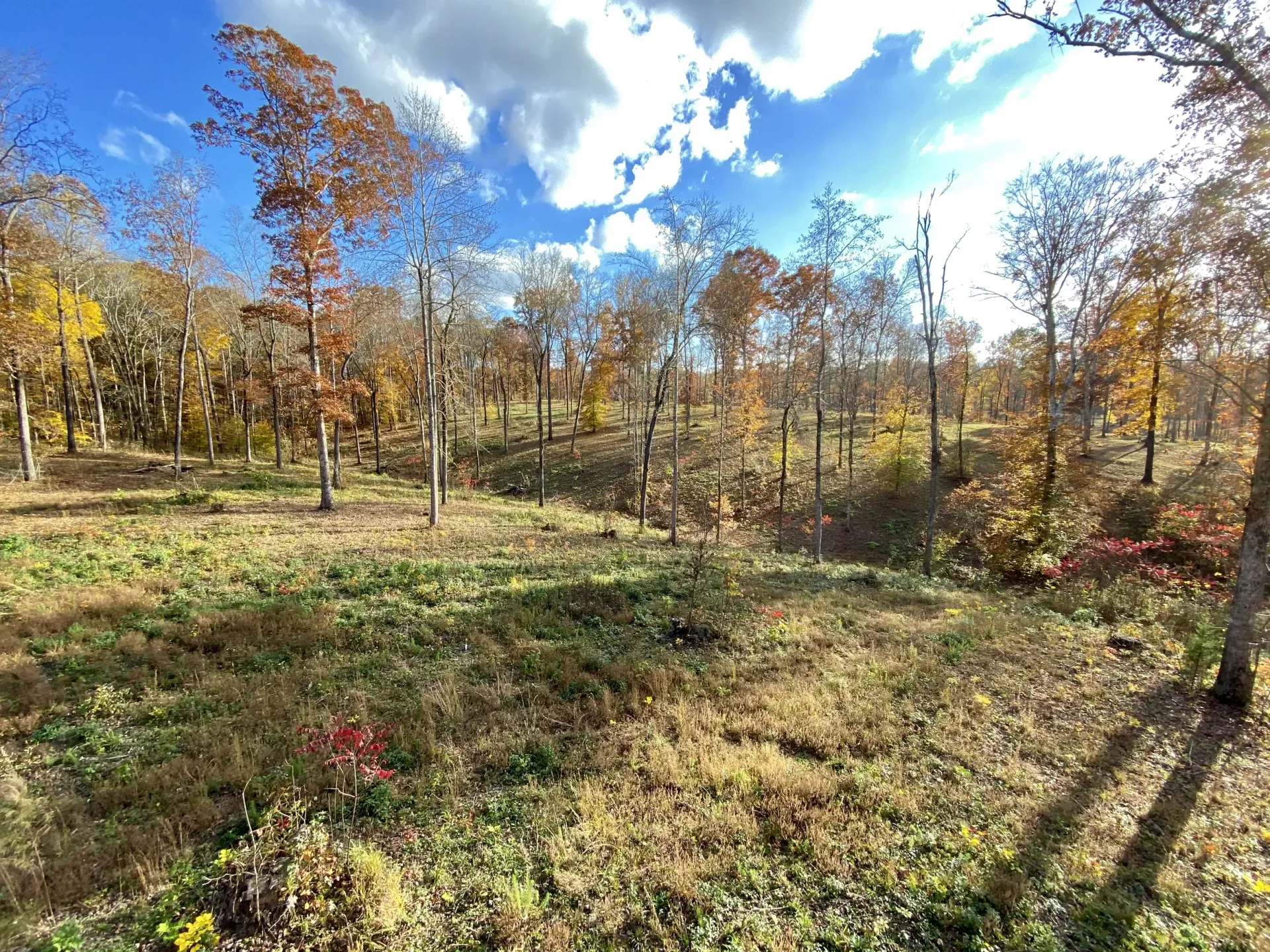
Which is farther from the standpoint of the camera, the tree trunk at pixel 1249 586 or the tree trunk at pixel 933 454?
the tree trunk at pixel 933 454

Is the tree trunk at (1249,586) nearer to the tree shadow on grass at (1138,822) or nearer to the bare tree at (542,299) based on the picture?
the tree shadow on grass at (1138,822)

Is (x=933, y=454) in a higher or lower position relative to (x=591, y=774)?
higher

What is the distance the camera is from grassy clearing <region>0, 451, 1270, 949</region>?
3.37 metres

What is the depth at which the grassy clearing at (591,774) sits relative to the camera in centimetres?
337

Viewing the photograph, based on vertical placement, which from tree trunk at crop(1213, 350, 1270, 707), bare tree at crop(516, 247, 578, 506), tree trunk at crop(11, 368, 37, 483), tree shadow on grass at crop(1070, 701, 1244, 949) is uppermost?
bare tree at crop(516, 247, 578, 506)

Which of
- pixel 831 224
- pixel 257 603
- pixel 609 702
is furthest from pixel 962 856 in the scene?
pixel 831 224

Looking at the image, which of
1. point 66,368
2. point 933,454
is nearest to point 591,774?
point 933,454

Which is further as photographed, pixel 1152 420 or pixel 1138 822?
pixel 1152 420

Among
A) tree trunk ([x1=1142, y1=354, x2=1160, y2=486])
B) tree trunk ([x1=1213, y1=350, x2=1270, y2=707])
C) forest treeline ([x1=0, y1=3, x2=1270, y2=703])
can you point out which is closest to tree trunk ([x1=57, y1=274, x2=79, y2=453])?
forest treeline ([x1=0, y1=3, x2=1270, y2=703])

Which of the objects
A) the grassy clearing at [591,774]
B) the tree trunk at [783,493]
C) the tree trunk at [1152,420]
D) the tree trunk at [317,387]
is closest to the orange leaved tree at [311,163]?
the tree trunk at [317,387]

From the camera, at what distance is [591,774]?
4898mm

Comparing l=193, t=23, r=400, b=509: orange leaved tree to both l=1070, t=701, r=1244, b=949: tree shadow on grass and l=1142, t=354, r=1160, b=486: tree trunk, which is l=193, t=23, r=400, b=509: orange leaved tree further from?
l=1142, t=354, r=1160, b=486: tree trunk

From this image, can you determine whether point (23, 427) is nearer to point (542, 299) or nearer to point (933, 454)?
point (542, 299)

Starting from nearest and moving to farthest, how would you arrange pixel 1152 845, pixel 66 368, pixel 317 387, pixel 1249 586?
pixel 1152 845 < pixel 1249 586 < pixel 317 387 < pixel 66 368
